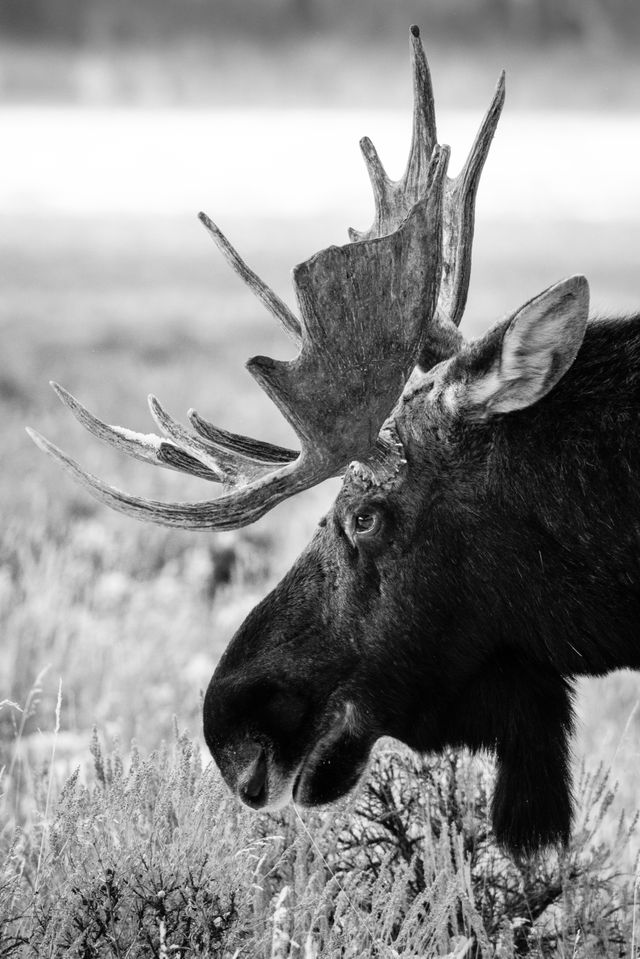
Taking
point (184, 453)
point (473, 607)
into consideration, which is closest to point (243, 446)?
point (184, 453)

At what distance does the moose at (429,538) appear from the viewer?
2.28 metres

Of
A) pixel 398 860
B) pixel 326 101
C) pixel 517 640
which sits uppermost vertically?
pixel 326 101

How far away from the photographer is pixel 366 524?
247 cm

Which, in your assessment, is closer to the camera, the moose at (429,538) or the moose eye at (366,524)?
the moose at (429,538)

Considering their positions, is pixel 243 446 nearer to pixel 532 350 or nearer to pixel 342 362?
pixel 342 362

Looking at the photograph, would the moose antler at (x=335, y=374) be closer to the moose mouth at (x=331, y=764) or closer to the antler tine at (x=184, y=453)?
the antler tine at (x=184, y=453)

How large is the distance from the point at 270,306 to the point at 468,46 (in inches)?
2642

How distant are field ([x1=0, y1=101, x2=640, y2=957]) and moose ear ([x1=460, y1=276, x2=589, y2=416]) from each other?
905 millimetres

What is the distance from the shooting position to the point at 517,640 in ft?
7.97

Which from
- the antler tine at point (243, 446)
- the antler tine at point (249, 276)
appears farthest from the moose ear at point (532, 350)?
the antler tine at point (249, 276)

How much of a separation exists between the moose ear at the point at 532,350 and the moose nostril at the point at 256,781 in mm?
870

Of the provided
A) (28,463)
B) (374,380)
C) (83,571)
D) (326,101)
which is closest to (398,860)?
(374,380)

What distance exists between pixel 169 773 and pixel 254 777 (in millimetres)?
501

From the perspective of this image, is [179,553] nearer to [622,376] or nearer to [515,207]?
[622,376]
